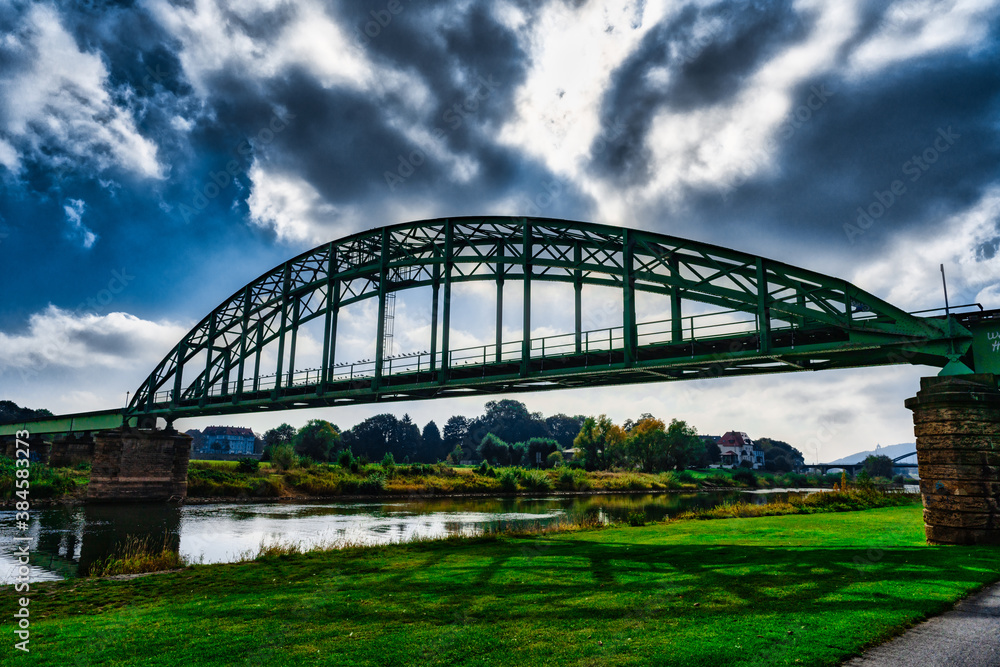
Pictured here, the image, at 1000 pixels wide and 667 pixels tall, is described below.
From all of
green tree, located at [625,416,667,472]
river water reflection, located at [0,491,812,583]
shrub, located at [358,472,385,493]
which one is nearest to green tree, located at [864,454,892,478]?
green tree, located at [625,416,667,472]

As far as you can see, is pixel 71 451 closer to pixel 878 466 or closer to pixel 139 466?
pixel 139 466

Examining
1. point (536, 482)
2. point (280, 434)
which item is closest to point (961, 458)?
point (536, 482)

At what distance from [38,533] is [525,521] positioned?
2507 centimetres

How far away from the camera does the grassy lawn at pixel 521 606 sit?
23.7ft

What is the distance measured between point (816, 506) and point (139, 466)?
173 feet

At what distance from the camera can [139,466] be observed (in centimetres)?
5147

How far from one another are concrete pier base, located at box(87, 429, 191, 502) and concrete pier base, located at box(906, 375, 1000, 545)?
54.6 metres

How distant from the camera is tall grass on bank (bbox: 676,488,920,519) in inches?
1137

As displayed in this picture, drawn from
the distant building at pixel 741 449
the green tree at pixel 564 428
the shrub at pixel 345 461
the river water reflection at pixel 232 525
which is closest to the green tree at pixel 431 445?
the green tree at pixel 564 428

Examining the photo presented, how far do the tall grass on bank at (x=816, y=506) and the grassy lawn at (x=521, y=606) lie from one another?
12.9 metres

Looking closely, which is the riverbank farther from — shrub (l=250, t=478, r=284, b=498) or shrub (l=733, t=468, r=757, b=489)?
shrub (l=733, t=468, r=757, b=489)

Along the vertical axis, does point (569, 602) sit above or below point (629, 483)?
above

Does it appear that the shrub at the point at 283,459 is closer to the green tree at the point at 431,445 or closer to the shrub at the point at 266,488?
the shrub at the point at 266,488

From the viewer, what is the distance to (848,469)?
14825cm
